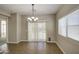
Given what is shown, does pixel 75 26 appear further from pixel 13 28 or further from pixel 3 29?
pixel 3 29

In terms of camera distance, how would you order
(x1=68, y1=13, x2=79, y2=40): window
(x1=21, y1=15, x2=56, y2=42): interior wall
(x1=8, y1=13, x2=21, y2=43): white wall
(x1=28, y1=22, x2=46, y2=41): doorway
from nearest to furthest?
(x1=68, y1=13, x2=79, y2=40): window, (x1=8, y1=13, x2=21, y2=43): white wall, (x1=21, y1=15, x2=56, y2=42): interior wall, (x1=28, y1=22, x2=46, y2=41): doorway

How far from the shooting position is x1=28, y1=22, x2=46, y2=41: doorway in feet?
29.8

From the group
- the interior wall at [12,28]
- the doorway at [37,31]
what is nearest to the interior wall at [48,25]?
the doorway at [37,31]

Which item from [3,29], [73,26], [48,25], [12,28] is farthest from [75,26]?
[3,29]

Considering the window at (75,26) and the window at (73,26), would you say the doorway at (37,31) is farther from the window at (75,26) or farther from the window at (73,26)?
the window at (75,26)

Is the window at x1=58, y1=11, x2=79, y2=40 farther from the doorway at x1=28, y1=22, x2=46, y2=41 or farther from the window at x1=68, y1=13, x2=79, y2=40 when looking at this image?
the doorway at x1=28, y1=22, x2=46, y2=41

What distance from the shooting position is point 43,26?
9.08 m

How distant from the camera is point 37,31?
→ 9.21 meters

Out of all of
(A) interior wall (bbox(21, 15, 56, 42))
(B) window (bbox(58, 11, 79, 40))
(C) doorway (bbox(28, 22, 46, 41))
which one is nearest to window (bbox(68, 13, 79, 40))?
(B) window (bbox(58, 11, 79, 40))
